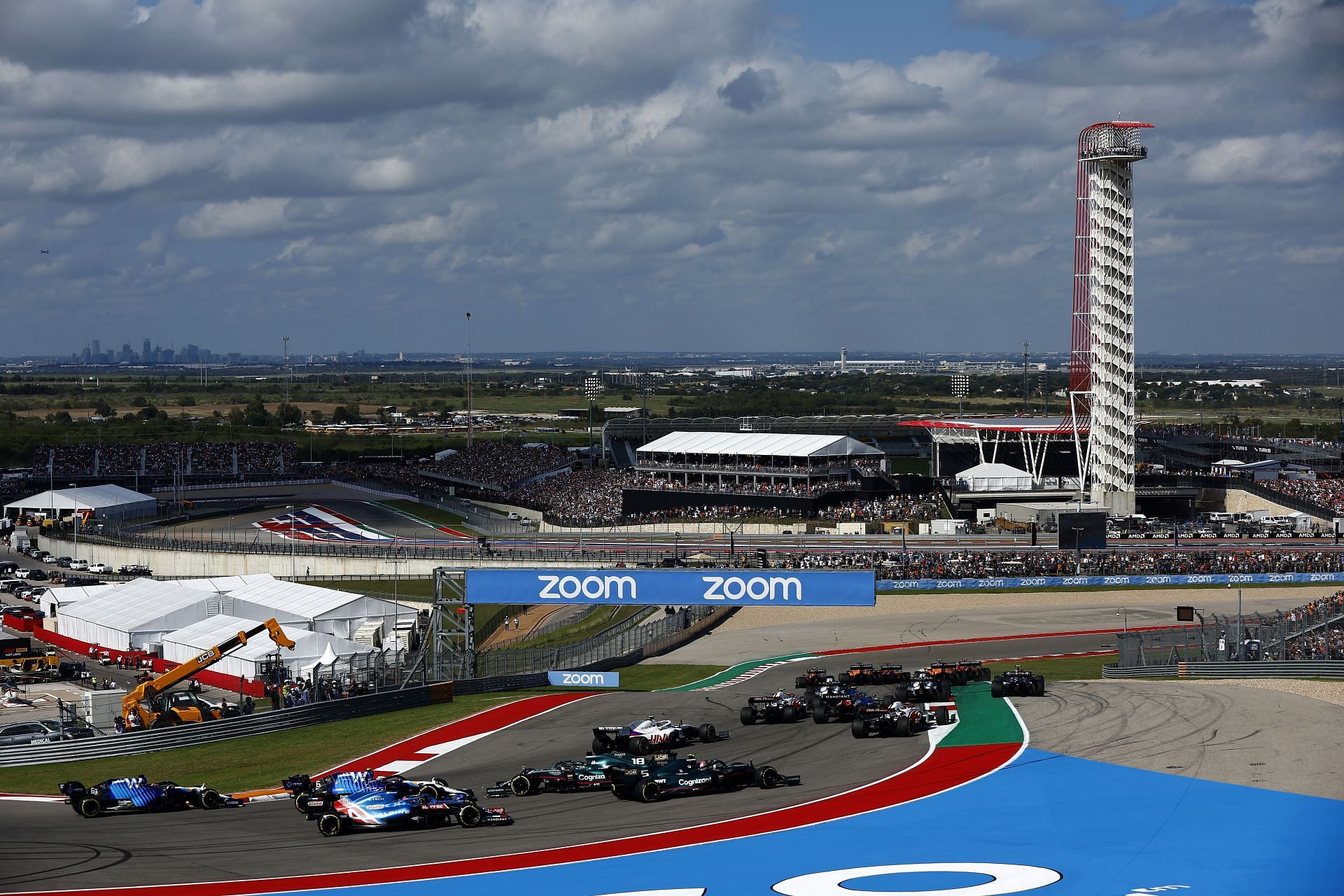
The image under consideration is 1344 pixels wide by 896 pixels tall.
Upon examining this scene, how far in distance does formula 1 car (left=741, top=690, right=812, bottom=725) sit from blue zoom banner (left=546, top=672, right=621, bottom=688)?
33.5 feet

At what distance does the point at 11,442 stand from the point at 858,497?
116508 mm

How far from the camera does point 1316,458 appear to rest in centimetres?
11825

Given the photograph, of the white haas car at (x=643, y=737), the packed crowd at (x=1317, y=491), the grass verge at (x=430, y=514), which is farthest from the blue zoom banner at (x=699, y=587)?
the packed crowd at (x=1317, y=491)

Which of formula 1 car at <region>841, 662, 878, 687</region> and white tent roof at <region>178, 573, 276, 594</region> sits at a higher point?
formula 1 car at <region>841, 662, 878, 687</region>

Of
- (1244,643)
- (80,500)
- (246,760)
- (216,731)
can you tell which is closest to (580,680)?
(216,731)

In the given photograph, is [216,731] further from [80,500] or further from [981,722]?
[80,500]

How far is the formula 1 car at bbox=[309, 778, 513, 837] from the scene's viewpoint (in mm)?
26516

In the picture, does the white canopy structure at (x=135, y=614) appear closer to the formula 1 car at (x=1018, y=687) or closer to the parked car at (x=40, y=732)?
the parked car at (x=40, y=732)

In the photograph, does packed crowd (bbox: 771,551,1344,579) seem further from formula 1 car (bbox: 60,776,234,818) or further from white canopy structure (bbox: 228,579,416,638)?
formula 1 car (bbox: 60,776,234,818)

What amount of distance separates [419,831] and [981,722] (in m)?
16.0

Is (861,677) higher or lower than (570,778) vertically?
lower

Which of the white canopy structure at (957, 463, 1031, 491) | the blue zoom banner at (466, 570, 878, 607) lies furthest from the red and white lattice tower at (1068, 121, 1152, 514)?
the blue zoom banner at (466, 570, 878, 607)

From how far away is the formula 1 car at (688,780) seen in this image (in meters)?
28.9

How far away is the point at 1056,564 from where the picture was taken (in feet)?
232
